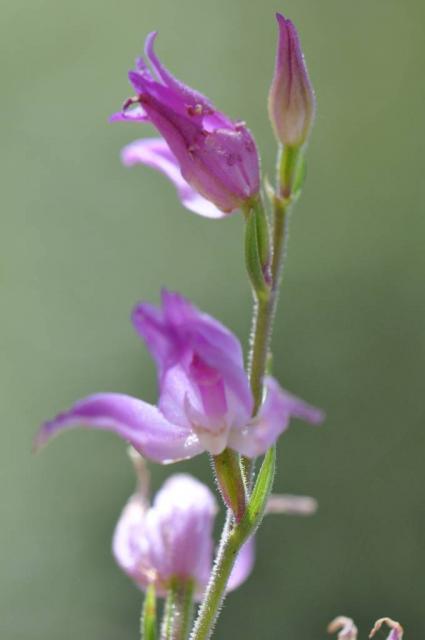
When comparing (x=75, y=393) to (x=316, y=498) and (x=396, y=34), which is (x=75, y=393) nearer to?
(x=316, y=498)

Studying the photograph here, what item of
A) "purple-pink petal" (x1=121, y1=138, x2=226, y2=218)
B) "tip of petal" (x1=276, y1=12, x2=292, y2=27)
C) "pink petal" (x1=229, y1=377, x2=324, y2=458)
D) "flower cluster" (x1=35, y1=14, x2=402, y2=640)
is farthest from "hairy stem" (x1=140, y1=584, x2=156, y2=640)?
"tip of petal" (x1=276, y1=12, x2=292, y2=27)

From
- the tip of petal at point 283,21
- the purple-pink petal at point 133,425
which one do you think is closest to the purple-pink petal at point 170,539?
the purple-pink petal at point 133,425

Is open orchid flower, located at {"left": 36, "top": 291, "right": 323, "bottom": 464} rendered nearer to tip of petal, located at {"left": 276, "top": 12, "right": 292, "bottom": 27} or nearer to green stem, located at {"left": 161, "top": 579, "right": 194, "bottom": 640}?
green stem, located at {"left": 161, "top": 579, "right": 194, "bottom": 640}

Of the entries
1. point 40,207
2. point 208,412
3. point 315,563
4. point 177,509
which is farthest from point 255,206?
point 40,207

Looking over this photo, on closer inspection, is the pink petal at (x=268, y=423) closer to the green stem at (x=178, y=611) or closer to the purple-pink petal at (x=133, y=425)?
the purple-pink petal at (x=133, y=425)

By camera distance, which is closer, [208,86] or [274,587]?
[274,587]

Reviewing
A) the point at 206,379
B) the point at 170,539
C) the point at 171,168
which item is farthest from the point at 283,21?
the point at 170,539
